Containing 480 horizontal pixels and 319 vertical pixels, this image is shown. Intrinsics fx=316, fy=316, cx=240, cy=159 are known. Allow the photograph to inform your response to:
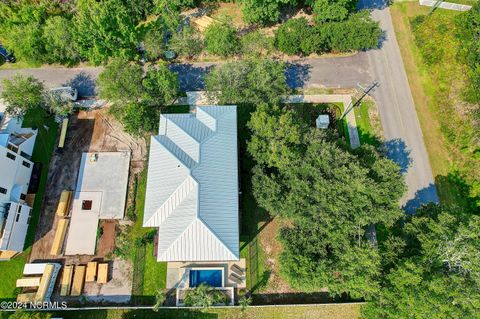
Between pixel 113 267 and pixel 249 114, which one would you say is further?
pixel 249 114

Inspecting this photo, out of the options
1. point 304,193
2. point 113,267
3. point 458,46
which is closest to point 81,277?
point 113,267

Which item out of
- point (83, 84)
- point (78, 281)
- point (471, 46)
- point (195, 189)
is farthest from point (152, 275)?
point (471, 46)

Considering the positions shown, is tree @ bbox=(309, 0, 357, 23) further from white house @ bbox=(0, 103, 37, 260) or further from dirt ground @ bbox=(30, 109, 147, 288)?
white house @ bbox=(0, 103, 37, 260)

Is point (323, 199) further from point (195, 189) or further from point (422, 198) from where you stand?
point (422, 198)

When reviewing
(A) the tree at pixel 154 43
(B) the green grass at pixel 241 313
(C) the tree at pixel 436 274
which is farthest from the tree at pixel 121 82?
(C) the tree at pixel 436 274

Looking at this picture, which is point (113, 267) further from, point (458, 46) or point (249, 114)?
point (458, 46)

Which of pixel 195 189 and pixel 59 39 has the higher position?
pixel 59 39
